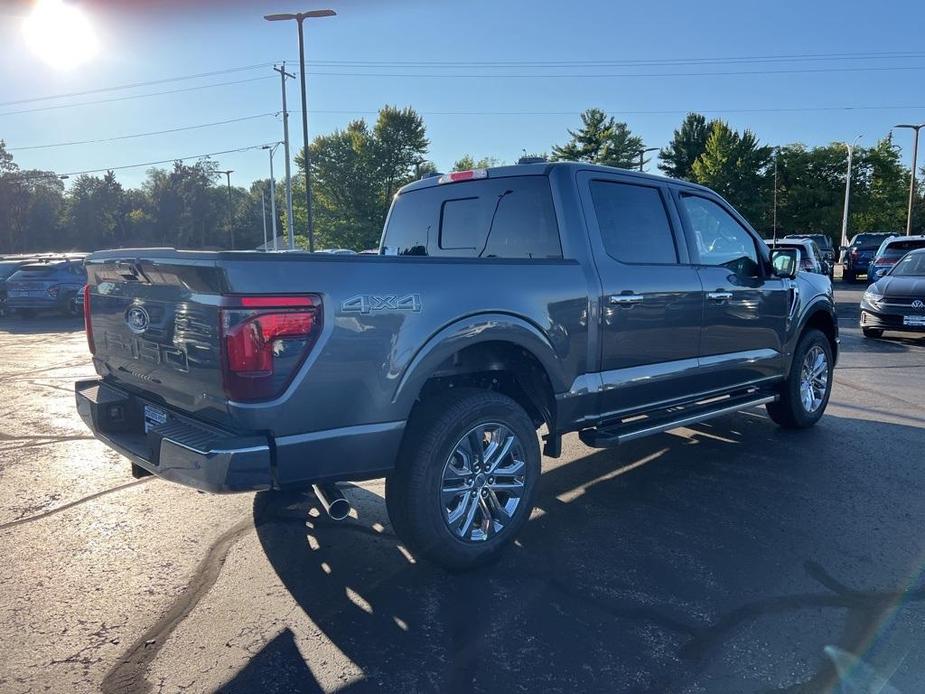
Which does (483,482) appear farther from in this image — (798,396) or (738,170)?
(738,170)

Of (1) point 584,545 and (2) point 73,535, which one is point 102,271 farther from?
(1) point 584,545

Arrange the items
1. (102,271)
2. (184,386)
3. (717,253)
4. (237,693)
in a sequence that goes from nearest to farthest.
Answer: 1. (237,693)
2. (184,386)
3. (102,271)
4. (717,253)

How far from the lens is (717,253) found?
5.01 metres

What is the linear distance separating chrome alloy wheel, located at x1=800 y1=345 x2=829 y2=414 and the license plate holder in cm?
511

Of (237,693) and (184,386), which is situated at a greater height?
(184,386)

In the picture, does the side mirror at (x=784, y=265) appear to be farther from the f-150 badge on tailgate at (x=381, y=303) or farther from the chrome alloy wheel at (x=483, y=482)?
the f-150 badge on tailgate at (x=381, y=303)

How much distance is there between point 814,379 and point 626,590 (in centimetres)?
389

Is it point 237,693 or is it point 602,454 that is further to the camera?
point 602,454

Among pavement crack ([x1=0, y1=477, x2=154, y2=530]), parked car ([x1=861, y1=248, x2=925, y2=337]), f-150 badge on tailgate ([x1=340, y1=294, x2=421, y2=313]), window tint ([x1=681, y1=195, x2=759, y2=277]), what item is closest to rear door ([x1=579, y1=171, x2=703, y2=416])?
window tint ([x1=681, y1=195, x2=759, y2=277])

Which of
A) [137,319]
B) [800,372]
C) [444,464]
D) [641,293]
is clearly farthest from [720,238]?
[137,319]

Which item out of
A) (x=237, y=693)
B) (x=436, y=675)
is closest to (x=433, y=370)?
(x=436, y=675)

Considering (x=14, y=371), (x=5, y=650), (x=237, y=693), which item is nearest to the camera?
(x=237, y=693)

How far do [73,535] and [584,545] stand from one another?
9.57ft

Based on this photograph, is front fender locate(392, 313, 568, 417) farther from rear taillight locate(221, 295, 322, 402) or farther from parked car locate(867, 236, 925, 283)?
parked car locate(867, 236, 925, 283)
